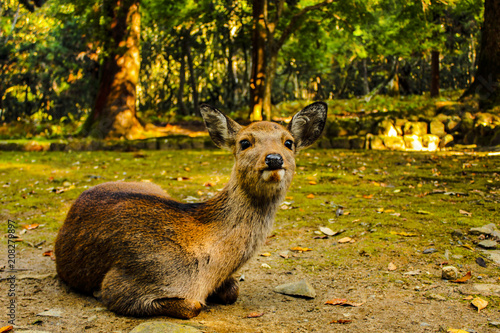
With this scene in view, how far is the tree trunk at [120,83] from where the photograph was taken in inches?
635

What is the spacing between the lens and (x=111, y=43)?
15.8 meters

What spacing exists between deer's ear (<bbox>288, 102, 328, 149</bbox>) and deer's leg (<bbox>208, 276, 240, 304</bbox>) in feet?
4.68

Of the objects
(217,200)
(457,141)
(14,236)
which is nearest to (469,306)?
(217,200)

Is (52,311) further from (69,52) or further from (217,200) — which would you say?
(69,52)

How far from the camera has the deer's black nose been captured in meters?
3.31

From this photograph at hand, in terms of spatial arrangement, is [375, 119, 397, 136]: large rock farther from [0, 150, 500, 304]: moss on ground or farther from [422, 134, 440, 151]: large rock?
[0, 150, 500, 304]: moss on ground

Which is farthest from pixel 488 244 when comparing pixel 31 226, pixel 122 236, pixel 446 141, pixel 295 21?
pixel 295 21

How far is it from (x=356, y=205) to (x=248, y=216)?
3470 millimetres

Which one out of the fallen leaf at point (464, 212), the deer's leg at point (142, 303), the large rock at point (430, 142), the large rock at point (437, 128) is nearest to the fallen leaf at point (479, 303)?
the deer's leg at point (142, 303)

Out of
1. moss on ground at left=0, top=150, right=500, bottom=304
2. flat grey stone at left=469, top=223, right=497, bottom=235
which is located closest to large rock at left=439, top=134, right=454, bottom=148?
moss on ground at left=0, top=150, right=500, bottom=304

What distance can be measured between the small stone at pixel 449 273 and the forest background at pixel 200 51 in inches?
440

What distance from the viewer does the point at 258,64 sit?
16656mm

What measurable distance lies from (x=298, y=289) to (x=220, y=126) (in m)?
1.61

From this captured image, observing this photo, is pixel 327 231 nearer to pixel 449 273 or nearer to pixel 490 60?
pixel 449 273
